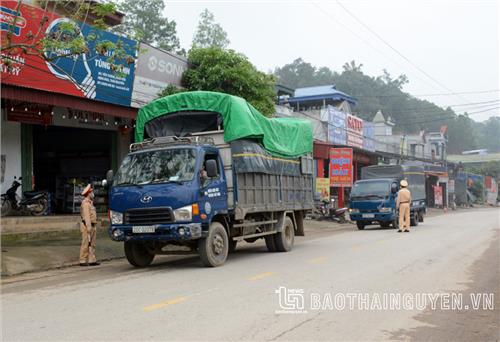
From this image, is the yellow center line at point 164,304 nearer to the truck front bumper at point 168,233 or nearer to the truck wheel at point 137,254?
the truck front bumper at point 168,233

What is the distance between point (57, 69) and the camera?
14.3m

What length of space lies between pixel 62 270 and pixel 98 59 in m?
7.37

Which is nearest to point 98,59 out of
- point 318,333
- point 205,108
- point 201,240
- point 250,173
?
point 205,108

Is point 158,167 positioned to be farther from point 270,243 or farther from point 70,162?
point 70,162

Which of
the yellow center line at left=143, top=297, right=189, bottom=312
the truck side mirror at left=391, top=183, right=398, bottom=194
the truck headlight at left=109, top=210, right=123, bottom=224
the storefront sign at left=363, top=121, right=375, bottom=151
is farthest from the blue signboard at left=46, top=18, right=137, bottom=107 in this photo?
the storefront sign at left=363, top=121, right=375, bottom=151

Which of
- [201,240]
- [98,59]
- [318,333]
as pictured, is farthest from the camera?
[98,59]

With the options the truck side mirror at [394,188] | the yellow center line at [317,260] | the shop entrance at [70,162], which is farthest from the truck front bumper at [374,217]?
the yellow center line at [317,260]

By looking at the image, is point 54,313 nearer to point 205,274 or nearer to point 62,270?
point 205,274

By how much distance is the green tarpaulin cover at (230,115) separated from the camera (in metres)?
11.3

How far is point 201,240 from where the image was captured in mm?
10141

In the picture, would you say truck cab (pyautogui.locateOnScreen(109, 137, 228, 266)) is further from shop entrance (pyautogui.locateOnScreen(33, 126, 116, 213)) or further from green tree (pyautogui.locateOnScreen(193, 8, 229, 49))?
green tree (pyautogui.locateOnScreen(193, 8, 229, 49))

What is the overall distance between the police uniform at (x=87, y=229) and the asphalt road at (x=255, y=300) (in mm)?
395

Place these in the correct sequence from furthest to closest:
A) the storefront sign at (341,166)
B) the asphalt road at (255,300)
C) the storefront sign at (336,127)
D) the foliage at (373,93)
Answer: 1. the foliage at (373,93)
2. the storefront sign at (336,127)
3. the storefront sign at (341,166)
4. the asphalt road at (255,300)

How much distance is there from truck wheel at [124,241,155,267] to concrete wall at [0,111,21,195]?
7077 mm
